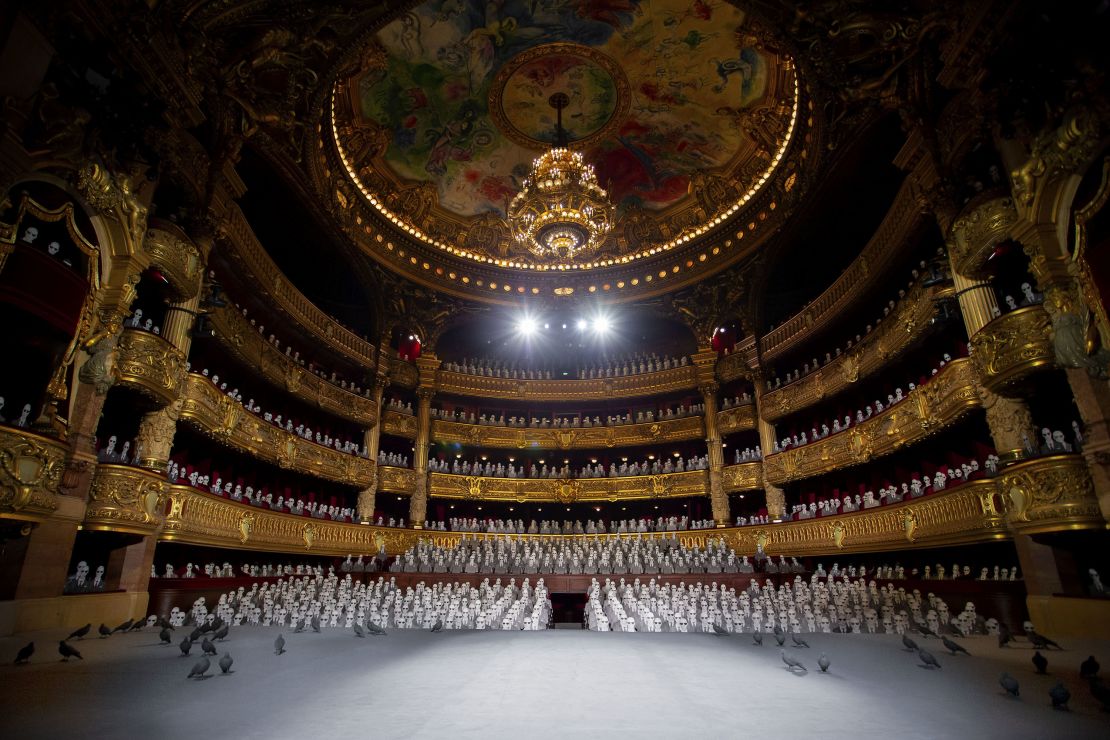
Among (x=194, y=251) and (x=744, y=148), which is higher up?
(x=744, y=148)

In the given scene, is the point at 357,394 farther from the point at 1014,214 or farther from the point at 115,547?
the point at 1014,214

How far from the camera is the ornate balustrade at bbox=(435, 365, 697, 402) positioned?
80.6ft

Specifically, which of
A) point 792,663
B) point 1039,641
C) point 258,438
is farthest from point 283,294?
point 1039,641

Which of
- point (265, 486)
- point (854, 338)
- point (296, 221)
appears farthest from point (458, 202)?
point (854, 338)

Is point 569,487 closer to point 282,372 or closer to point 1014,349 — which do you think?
point 282,372

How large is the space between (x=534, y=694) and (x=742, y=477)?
17521 millimetres

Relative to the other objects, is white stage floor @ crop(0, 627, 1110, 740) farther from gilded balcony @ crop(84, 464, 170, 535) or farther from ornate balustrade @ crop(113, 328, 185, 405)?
ornate balustrade @ crop(113, 328, 185, 405)

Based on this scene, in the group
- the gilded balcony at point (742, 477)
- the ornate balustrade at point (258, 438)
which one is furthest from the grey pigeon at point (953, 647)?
the ornate balustrade at point (258, 438)

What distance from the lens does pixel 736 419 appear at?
22094 millimetres

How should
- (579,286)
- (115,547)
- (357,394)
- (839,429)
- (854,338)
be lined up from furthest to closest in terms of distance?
1. (579,286)
2. (357,394)
3. (854,338)
4. (839,429)
5. (115,547)

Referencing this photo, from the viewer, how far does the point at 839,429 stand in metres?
17.4

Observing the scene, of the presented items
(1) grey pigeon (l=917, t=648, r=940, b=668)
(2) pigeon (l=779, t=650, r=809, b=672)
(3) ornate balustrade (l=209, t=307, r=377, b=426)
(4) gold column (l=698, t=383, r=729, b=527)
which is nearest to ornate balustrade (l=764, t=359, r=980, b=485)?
(4) gold column (l=698, t=383, r=729, b=527)

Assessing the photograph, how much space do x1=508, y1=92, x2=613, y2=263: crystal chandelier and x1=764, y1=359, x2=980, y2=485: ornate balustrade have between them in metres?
10.0

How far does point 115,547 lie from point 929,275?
1797 centimetres
